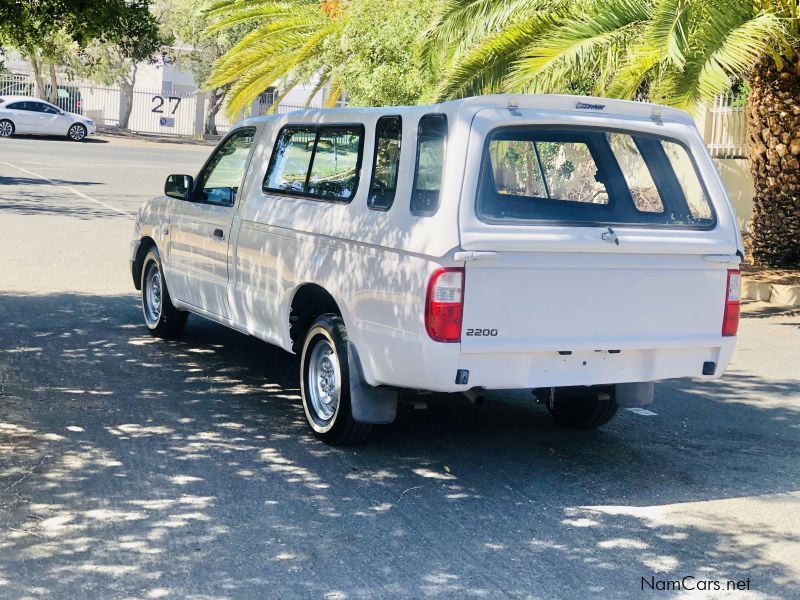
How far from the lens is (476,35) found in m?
14.0

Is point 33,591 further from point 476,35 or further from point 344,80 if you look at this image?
point 344,80

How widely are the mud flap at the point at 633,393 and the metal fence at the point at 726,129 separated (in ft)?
41.3

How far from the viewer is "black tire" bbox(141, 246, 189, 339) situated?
9484 mm

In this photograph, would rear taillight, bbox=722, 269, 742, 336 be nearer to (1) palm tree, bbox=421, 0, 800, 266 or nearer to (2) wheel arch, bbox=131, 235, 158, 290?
(1) palm tree, bbox=421, 0, 800, 266

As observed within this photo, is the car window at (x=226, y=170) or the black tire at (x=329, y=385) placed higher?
the car window at (x=226, y=170)

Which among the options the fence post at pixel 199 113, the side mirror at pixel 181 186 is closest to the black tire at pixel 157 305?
the side mirror at pixel 181 186

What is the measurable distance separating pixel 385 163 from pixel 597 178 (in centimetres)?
128

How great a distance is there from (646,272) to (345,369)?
1.75m

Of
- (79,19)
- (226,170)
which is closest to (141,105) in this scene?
(79,19)

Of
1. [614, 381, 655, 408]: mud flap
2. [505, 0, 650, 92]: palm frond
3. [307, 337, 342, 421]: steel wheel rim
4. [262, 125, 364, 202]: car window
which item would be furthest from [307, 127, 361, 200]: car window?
[505, 0, 650, 92]: palm frond

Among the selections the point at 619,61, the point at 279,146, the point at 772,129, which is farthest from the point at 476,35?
the point at 279,146

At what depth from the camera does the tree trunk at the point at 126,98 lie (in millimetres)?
48938

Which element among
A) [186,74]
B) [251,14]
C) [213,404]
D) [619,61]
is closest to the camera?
[213,404]

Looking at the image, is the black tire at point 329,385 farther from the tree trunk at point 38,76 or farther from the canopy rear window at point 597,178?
the tree trunk at point 38,76
